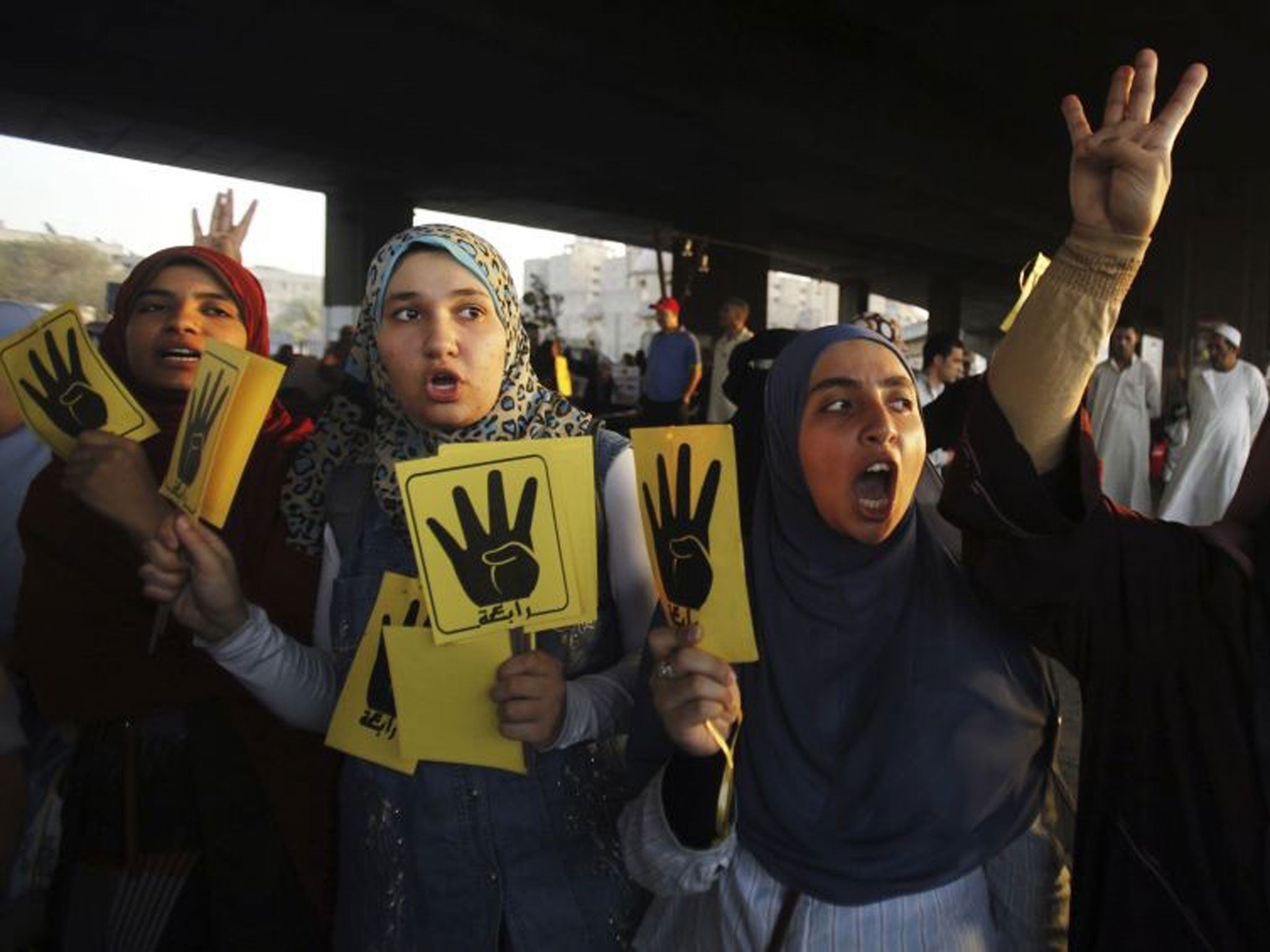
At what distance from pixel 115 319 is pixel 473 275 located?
829 mm

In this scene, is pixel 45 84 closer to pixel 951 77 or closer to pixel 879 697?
pixel 951 77

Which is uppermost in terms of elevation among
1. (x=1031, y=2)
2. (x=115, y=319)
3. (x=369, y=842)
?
(x=1031, y=2)

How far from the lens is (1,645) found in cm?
195

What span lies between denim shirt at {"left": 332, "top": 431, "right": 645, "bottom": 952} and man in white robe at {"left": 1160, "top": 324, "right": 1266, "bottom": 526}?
695 cm

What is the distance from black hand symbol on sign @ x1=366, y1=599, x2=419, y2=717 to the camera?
145cm

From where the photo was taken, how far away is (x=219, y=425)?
140cm

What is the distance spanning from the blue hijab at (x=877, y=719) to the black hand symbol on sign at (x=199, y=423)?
83cm

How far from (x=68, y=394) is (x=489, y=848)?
0.98 meters

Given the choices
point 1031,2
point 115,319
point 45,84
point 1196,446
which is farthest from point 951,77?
point 115,319

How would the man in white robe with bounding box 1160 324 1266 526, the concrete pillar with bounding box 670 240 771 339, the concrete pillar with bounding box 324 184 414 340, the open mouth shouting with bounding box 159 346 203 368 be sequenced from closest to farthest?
the open mouth shouting with bounding box 159 346 203 368, the man in white robe with bounding box 1160 324 1266 526, the concrete pillar with bounding box 324 184 414 340, the concrete pillar with bounding box 670 240 771 339

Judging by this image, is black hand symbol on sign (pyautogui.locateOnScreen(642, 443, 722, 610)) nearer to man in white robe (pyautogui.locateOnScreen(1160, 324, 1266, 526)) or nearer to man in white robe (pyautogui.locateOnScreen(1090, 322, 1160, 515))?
man in white robe (pyautogui.locateOnScreen(1160, 324, 1266, 526))

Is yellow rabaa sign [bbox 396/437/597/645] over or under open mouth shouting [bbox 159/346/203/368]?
under

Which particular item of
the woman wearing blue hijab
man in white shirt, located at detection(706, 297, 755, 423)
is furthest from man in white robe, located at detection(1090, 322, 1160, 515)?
the woman wearing blue hijab

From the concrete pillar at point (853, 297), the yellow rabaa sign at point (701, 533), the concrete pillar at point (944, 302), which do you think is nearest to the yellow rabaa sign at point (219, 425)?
the yellow rabaa sign at point (701, 533)
